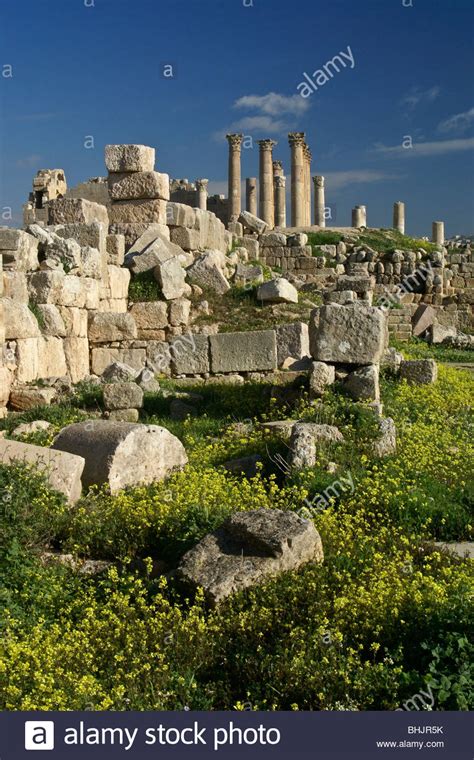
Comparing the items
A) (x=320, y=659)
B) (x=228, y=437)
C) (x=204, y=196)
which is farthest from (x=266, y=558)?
(x=204, y=196)

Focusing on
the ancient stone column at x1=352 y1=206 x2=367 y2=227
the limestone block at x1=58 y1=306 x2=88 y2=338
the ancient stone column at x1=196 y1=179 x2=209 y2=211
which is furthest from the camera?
the ancient stone column at x1=352 y1=206 x2=367 y2=227

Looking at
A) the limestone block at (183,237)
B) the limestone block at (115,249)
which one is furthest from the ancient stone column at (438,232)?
the limestone block at (115,249)

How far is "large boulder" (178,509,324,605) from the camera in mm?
5797

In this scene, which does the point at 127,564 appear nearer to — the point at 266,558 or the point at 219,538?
the point at 219,538

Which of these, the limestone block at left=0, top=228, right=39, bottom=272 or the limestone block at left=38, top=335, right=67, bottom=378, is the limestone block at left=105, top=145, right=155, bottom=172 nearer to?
the limestone block at left=0, top=228, right=39, bottom=272

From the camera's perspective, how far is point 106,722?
4.44m

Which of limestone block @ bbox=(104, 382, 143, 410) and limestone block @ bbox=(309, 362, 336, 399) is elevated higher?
limestone block @ bbox=(309, 362, 336, 399)

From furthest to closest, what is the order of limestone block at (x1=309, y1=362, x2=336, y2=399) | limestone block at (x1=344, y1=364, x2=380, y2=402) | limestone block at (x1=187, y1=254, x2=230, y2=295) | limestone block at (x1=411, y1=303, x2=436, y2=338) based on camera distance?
limestone block at (x1=411, y1=303, x2=436, y2=338), limestone block at (x1=187, y1=254, x2=230, y2=295), limestone block at (x1=309, y1=362, x2=336, y2=399), limestone block at (x1=344, y1=364, x2=380, y2=402)

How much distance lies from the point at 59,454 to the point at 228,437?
2.45 m

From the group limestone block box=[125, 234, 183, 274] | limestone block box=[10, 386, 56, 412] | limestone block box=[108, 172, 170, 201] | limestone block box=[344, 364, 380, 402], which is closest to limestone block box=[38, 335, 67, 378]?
limestone block box=[10, 386, 56, 412]

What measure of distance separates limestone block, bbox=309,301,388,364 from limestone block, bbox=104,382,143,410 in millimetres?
2544

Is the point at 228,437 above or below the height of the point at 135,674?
above

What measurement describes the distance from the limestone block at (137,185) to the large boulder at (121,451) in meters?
10.5

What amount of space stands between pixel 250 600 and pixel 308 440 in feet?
9.41
